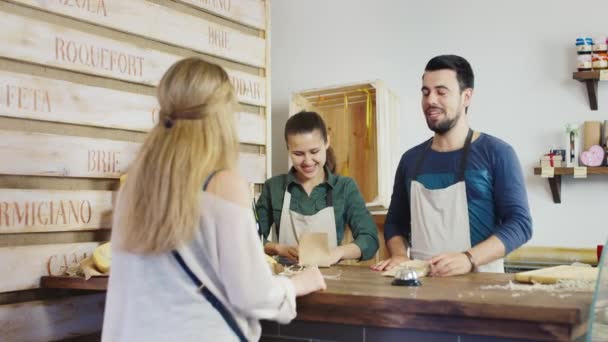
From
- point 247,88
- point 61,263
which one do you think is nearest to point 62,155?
point 61,263

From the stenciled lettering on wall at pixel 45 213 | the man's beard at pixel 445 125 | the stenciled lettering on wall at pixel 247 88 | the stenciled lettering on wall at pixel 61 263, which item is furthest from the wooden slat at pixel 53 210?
the man's beard at pixel 445 125

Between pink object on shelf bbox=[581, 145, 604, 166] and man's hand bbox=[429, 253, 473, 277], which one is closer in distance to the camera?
man's hand bbox=[429, 253, 473, 277]

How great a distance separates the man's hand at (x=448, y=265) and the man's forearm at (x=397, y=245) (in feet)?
1.78

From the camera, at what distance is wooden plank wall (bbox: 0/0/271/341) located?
262cm

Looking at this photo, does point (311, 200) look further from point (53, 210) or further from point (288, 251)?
point (53, 210)

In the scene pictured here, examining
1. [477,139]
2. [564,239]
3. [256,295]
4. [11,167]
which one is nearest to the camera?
[256,295]

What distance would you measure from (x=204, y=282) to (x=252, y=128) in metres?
2.30

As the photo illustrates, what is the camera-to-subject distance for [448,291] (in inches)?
73.2

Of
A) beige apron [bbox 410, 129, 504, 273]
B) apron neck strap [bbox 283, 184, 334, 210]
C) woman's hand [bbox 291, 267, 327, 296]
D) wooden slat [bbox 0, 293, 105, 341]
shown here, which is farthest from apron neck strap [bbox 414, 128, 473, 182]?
wooden slat [bbox 0, 293, 105, 341]

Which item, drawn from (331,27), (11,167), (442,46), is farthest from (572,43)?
(11,167)

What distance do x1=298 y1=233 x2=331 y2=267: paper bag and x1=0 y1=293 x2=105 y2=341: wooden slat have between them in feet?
3.20

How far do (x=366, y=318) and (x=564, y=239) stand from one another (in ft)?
9.92

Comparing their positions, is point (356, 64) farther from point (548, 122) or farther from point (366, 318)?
point (366, 318)

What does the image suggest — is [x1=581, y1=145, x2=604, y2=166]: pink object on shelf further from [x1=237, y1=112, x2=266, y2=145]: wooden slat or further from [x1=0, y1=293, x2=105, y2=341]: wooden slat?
[x1=0, y1=293, x2=105, y2=341]: wooden slat
